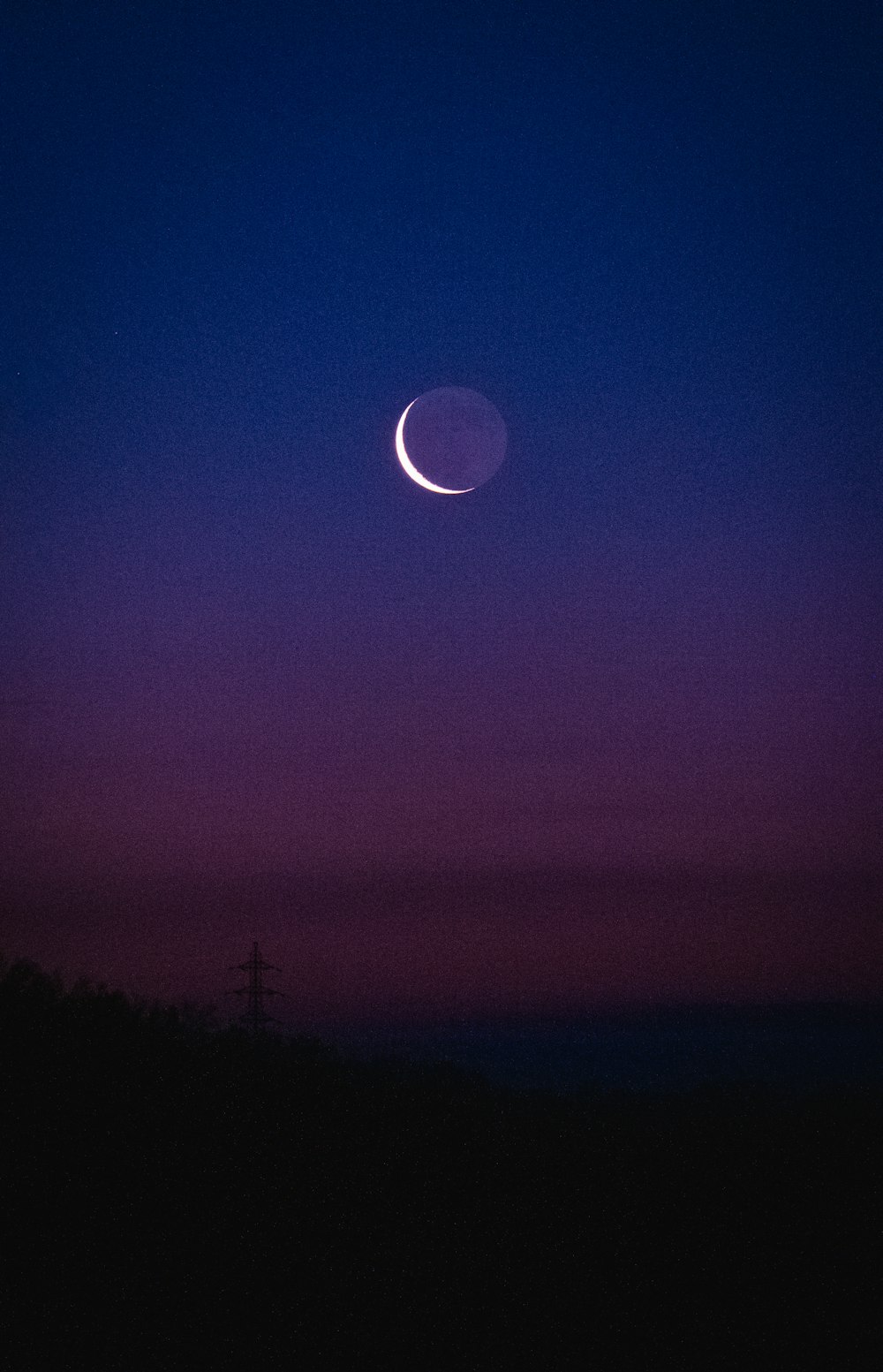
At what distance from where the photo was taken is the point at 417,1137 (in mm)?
20859

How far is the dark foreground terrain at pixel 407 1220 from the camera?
13.5 metres

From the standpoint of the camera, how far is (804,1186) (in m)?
18.7

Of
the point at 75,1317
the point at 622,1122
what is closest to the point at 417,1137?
the point at 622,1122

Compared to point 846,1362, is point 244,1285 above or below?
above

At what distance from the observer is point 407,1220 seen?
56.0 feet

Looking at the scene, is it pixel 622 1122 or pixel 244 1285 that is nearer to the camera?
pixel 244 1285

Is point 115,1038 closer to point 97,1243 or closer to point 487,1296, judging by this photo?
point 97,1243

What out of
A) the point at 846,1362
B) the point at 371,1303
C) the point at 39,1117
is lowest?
the point at 846,1362

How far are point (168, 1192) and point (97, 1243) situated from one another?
1.88 metres

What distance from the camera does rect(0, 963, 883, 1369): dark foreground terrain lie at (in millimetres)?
Answer: 13469

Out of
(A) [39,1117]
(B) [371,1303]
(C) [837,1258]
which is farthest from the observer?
(A) [39,1117]

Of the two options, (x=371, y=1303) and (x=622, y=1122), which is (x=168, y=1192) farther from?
(x=622, y=1122)

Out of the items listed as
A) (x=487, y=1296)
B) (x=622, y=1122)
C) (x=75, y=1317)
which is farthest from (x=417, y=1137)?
(x=75, y=1317)

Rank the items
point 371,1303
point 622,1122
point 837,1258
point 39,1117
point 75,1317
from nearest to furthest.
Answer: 1. point 75,1317
2. point 371,1303
3. point 837,1258
4. point 39,1117
5. point 622,1122
